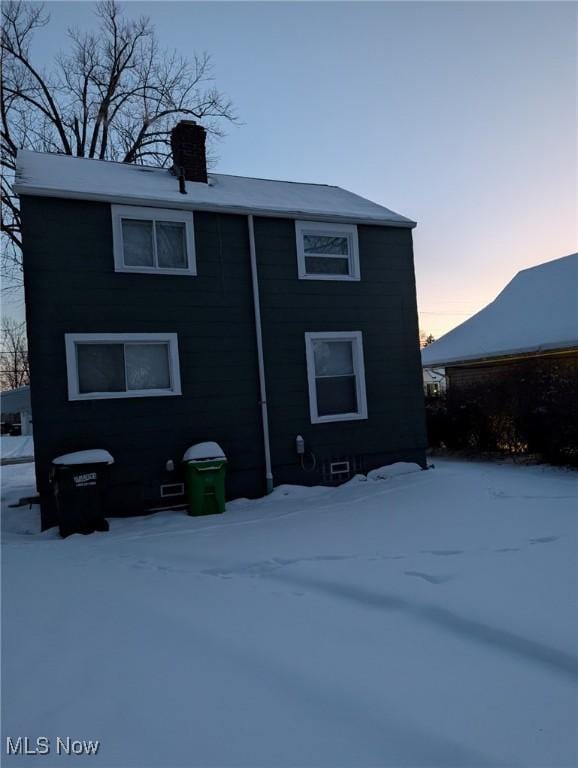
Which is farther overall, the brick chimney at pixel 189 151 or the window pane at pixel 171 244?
the brick chimney at pixel 189 151

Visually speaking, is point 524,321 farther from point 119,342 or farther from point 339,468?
point 119,342

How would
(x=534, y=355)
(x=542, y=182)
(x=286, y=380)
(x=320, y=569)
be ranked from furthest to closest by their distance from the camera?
(x=534, y=355) < (x=542, y=182) < (x=286, y=380) < (x=320, y=569)

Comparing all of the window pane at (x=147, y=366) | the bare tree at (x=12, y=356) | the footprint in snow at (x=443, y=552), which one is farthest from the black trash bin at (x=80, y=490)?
the bare tree at (x=12, y=356)

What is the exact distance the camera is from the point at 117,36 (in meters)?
20.7

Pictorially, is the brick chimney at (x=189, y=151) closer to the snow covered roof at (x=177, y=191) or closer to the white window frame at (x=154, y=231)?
the snow covered roof at (x=177, y=191)

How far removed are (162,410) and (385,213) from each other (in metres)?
6.19

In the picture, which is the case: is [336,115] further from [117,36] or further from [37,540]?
[117,36]

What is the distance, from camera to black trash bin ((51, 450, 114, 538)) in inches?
295

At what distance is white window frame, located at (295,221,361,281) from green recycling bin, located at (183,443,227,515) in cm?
378

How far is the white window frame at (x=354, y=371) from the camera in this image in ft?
32.7

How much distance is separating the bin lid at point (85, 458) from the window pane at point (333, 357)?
4.19 metres

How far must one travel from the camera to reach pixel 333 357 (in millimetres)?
10336

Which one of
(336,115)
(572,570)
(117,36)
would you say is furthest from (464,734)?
(117,36)

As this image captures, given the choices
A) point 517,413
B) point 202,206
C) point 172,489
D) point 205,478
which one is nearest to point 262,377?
point 205,478
